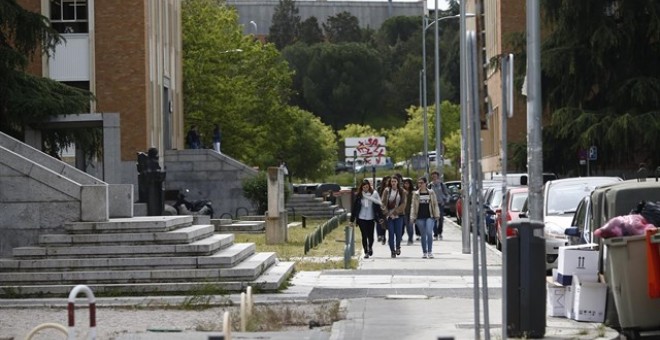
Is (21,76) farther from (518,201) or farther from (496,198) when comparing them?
(496,198)

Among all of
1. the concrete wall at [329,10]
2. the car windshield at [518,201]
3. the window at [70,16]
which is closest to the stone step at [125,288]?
the car windshield at [518,201]

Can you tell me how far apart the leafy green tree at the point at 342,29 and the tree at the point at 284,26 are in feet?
10.5

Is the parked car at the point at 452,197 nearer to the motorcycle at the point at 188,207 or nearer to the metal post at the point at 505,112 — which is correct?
the motorcycle at the point at 188,207

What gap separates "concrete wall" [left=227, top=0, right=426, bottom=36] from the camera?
152 metres

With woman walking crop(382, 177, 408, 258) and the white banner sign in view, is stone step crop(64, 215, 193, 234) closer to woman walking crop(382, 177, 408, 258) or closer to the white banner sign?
woman walking crop(382, 177, 408, 258)

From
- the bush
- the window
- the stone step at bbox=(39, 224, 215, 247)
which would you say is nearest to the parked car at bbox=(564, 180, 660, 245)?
the stone step at bbox=(39, 224, 215, 247)

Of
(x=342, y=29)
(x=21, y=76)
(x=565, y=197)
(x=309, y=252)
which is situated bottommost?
(x=309, y=252)

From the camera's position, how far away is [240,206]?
54.9m

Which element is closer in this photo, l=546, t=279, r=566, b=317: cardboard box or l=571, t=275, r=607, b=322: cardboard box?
l=571, t=275, r=607, b=322: cardboard box

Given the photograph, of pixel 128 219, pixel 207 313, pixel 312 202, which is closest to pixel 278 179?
pixel 128 219

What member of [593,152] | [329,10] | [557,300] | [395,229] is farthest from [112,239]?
[329,10]

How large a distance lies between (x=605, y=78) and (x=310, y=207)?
15019 mm

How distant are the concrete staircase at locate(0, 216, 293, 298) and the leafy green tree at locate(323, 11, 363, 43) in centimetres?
12283

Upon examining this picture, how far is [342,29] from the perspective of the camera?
145 meters
